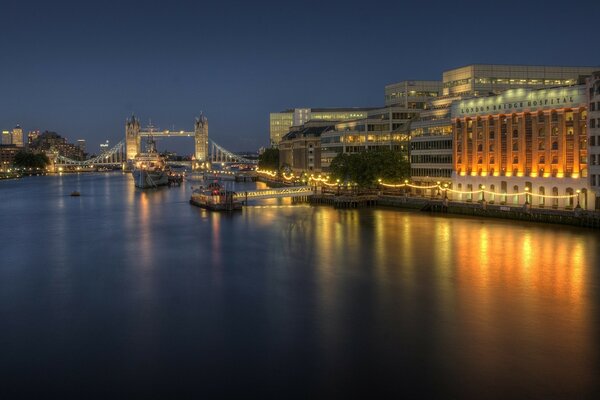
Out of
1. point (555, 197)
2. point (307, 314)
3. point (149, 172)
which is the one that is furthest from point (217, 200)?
point (149, 172)

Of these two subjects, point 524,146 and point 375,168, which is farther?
point 375,168

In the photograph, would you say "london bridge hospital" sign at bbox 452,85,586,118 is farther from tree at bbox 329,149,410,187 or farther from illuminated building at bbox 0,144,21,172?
illuminated building at bbox 0,144,21,172

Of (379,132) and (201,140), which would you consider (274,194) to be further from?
(201,140)

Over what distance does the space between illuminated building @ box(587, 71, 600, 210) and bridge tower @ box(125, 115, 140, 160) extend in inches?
4678

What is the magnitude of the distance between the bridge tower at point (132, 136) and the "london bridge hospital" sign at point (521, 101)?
110m

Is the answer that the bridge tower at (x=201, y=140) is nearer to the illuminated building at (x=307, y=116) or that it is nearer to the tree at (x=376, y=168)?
the illuminated building at (x=307, y=116)

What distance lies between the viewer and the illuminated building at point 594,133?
85.3 ft

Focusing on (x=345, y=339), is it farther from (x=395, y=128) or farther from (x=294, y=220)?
(x=395, y=128)

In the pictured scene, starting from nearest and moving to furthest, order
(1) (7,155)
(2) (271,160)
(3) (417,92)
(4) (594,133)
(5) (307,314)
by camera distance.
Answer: (5) (307,314) < (4) (594,133) < (3) (417,92) < (2) (271,160) < (1) (7,155)

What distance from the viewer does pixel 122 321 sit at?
43.5ft

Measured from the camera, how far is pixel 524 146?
3062 cm

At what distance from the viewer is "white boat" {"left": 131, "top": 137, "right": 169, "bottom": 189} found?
222ft

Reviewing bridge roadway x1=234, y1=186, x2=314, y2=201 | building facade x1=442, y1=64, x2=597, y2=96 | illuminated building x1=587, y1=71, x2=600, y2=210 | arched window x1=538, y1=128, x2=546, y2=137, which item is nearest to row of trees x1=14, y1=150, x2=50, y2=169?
bridge roadway x1=234, y1=186, x2=314, y2=201

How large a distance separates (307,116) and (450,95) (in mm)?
56638
